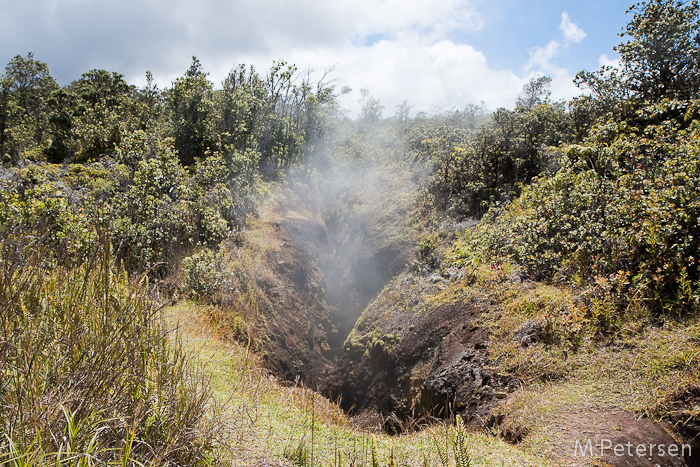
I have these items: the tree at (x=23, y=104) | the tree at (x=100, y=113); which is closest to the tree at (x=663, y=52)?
the tree at (x=100, y=113)

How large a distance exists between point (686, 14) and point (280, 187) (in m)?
11.5

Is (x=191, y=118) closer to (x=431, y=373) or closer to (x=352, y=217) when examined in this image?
(x=352, y=217)

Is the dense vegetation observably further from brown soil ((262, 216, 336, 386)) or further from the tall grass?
brown soil ((262, 216, 336, 386))

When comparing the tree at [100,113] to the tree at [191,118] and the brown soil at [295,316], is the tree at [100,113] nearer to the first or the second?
the tree at [191,118]

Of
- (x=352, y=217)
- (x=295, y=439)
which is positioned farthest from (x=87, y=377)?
(x=352, y=217)

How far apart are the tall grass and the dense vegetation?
0.01 m

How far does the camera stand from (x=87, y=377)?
91.7 inches

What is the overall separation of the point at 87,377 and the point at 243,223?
29.3 ft

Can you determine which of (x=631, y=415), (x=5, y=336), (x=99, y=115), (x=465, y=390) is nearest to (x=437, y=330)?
(x=465, y=390)

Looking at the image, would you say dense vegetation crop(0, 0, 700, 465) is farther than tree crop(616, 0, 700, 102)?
No

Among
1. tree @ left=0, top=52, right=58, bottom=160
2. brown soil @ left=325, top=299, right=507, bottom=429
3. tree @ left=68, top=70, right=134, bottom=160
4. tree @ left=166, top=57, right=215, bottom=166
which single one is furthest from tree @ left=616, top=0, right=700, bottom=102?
tree @ left=0, top=52, right=58, bottom=160

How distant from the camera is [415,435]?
4.38 m

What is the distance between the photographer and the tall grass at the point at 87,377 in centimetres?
Result: 207

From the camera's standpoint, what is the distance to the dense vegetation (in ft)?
7.93
